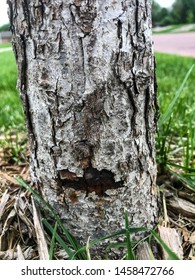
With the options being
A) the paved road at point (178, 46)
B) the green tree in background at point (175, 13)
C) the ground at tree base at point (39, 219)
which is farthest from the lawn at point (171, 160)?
the green tree in background at point (175, 13)

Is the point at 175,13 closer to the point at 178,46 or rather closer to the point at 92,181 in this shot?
the point at 178,46

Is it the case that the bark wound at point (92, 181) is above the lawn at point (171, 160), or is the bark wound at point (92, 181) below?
above

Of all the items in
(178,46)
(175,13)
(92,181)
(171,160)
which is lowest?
(175,13)

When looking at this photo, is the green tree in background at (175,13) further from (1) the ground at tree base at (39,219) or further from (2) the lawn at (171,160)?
(1) the ground at tree base at (39,219)

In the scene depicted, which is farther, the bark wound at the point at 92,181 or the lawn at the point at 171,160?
the lawn at the point at 171,160

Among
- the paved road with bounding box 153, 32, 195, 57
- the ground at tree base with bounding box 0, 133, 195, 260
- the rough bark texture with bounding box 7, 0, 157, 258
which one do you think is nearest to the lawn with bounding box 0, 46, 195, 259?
the ground at tree base with bounding box 0, 133, 195, 260

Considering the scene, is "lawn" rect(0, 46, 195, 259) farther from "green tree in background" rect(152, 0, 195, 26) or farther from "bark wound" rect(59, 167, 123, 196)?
"green tree in background" rect(152, 0, 195, 26)

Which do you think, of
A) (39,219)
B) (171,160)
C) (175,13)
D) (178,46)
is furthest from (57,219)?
(175,13)
